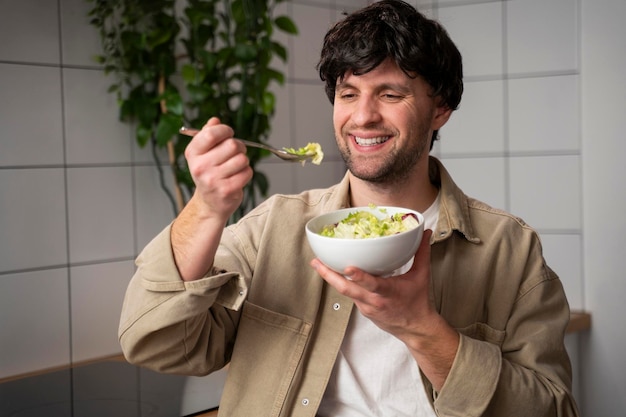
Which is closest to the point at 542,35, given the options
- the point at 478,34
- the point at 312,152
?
the point at 478,34

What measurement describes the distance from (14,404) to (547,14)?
1869 millimetres

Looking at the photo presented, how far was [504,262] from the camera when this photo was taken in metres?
1.33

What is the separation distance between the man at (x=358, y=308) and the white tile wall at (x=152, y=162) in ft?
3.36

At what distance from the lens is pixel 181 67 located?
2.45m

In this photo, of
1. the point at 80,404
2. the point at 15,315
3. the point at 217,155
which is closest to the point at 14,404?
the point at 80,404

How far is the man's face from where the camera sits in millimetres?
1290

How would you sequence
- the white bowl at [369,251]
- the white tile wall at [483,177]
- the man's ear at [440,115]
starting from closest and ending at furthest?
the white bowl at [369,251]
the man's ear at [440,115]
the white tile wall at [483,177]

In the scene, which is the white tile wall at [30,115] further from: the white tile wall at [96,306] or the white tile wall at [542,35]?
the white tile wall at [542,35]

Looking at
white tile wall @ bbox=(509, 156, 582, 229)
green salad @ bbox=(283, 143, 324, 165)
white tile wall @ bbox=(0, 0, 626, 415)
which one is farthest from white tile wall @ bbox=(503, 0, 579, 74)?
green salad @ bbox=(283, 143, 324, 165)

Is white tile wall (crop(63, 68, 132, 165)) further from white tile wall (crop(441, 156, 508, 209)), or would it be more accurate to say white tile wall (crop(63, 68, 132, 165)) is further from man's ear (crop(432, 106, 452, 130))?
man's ear (crop(432, 106, 452, 130))

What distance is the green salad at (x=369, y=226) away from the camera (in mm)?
1055

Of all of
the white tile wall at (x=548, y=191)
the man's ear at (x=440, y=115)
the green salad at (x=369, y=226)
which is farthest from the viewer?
the white tile wall at (x=548, y=191)

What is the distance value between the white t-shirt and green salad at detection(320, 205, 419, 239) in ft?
0.82

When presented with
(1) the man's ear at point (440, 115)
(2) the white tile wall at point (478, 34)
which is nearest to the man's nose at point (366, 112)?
(1) the man's ear at point (440, 115)
